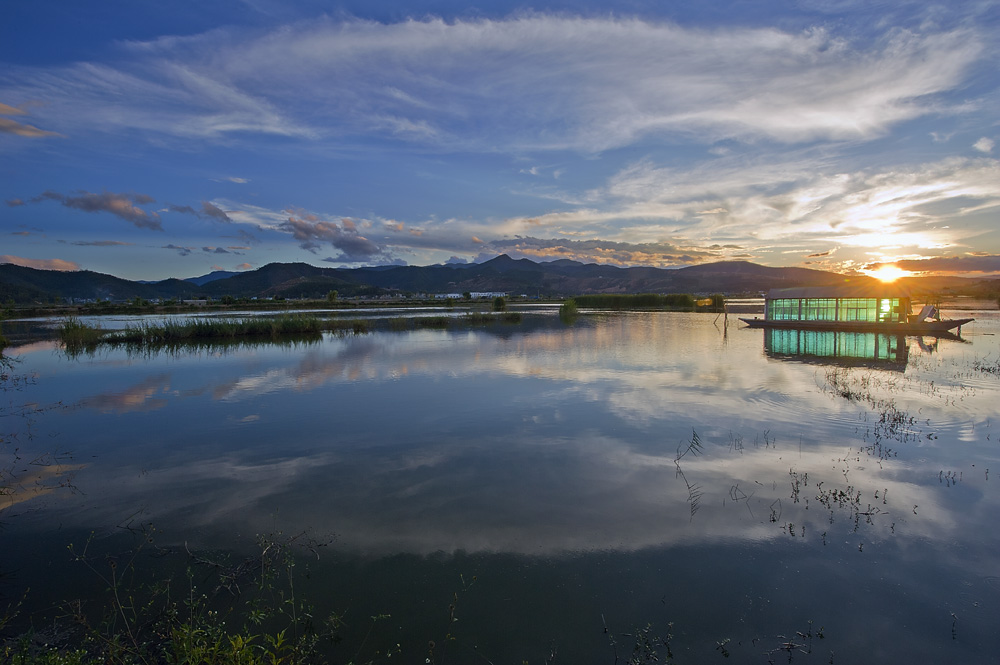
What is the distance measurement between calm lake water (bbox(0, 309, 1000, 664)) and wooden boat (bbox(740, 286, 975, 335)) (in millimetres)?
17381

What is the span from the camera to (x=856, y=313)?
31.8 meters

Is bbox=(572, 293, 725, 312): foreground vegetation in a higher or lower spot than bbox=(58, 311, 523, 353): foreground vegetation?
higher

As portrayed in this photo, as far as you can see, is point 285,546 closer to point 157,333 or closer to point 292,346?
point 292,346

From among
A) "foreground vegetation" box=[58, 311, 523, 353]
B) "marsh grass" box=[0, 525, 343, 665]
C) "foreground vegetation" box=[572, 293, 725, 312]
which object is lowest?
"marsh grass" box=[0, 525, 343, 665]

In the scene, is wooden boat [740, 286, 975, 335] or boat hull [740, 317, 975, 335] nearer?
boat hull [740, 317, 975, 335]

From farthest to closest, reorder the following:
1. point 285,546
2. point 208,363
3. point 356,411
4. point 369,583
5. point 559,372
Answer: point 208,363, point 559,372, point 356,411, point 285,546, point 369,583

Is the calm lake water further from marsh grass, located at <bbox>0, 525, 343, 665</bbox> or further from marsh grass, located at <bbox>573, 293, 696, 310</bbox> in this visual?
marsh grass, located at <bbox>573, 293, 696, 310</bbox>

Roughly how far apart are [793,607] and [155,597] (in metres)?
5.96

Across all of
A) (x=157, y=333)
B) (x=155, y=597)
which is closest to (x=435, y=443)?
(x=155, y=597)

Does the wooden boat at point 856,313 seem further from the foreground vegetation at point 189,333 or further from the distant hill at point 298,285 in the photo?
the distant hill at point 298,285

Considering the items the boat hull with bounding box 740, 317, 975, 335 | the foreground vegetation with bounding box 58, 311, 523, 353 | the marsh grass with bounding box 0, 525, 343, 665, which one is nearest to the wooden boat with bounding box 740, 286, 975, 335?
the boat hull with bounding box 740, 317, 975, 335

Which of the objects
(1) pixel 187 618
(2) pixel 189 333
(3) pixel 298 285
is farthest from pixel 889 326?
(3) pixel 298 285

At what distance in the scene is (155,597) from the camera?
4.62m

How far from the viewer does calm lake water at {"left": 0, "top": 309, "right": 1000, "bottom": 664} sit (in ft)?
14.2
